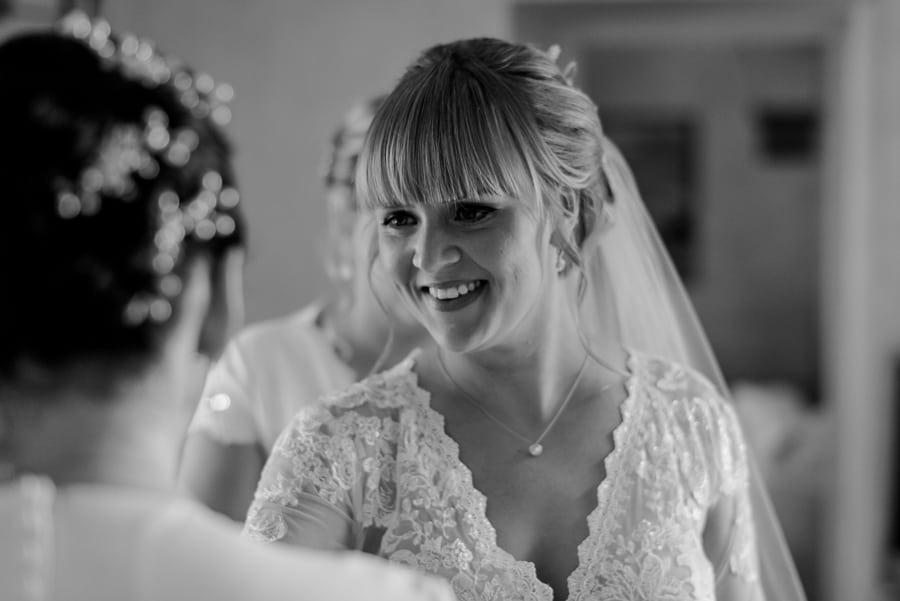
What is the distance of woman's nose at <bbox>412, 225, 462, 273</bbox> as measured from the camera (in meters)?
1.85

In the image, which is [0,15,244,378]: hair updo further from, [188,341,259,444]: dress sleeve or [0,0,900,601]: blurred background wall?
[0,0,900,601]: blurred background wall

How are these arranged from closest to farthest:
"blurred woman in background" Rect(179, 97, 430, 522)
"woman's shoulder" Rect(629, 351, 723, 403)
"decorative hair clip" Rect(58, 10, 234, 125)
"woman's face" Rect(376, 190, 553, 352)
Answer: "decorative hair clip" Rect(58, 10, 234, 125) < "woman's face" Rect(376, 190, 553, 352) < "woman's shoulder" Rect(629, 351, 723, 403) < "blurred woman in background" Rect(179, 97, 430, 522)

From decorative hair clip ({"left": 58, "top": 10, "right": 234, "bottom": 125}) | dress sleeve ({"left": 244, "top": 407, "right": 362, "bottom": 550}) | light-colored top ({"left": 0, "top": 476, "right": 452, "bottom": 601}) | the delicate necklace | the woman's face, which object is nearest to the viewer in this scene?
light-colored top ({"left": 0, "top": 476, "right": 452, "bottom": 601})

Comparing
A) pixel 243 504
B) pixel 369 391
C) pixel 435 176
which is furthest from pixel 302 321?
pixel 435 176

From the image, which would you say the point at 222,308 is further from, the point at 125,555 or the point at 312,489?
the point at 312,489

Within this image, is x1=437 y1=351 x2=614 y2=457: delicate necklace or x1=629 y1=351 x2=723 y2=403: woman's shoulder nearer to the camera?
x1=437 y1=351 x2=614 y2=457: delicate necklace

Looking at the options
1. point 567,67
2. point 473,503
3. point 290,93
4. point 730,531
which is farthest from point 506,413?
point 290,93

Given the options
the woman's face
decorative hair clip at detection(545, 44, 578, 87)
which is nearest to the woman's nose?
the woman's face

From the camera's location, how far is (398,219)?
1902mm

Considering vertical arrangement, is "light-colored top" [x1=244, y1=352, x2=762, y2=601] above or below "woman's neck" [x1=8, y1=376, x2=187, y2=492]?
below

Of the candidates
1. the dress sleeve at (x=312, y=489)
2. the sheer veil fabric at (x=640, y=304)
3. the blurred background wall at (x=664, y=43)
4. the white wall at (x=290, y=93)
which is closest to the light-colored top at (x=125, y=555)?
the dress sleeve at (x=312, y=489)

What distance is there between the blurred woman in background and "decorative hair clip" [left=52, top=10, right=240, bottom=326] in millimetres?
1347

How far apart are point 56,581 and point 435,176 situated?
3.28 ft

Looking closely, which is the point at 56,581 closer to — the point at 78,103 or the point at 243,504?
the point at 78,103
